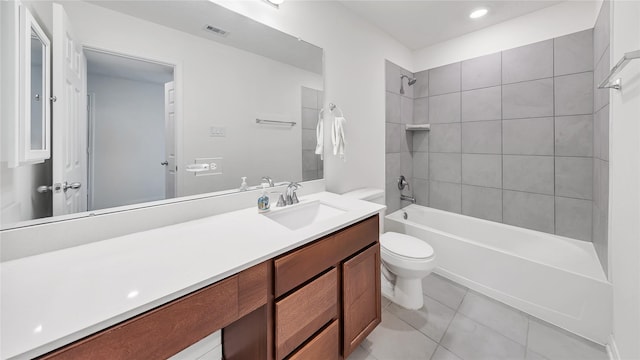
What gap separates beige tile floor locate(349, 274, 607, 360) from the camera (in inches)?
55.7

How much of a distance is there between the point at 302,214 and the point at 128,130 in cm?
98

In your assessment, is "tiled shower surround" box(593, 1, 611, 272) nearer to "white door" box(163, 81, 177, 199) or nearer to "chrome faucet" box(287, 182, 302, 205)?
"chrome faucet" box(287, 182, 302, 205)

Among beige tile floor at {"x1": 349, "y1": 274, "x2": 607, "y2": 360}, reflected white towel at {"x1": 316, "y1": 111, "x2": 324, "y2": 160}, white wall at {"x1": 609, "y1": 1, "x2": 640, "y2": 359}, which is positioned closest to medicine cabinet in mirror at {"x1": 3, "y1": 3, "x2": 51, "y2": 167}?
reflected white towel at {"x1": 316, "y1": 111, "x2": 324, "y2": 160}

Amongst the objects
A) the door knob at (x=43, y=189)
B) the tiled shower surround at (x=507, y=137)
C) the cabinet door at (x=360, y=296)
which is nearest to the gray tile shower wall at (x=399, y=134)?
the tiled shower surround at (x=507, y=137)

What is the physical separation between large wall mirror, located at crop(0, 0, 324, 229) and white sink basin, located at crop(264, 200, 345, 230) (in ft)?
0.97

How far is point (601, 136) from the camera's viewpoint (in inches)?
65.4

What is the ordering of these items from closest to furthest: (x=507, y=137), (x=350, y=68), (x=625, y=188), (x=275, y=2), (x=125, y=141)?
(x=125, y=141)
(x=625, y=188)
(x=275, y=2)
(x=350, y=68)
(x=507, y=137)

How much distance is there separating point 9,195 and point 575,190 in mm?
3463

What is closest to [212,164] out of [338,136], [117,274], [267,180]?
[267,180]

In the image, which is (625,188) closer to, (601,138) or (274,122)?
(601,138)

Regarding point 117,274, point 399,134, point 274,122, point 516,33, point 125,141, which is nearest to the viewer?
point 117,274

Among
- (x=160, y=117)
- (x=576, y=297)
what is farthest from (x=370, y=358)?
(x=160, y=117)

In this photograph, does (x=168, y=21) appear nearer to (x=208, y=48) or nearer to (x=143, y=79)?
(x=208, y=48)

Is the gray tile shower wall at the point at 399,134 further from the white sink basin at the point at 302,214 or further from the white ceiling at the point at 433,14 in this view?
the white sink basin at the point at 302,214
